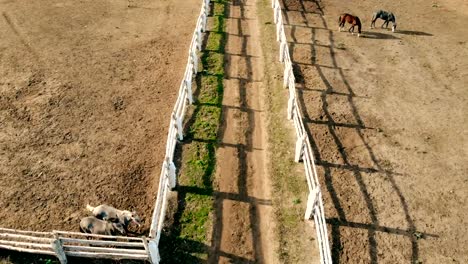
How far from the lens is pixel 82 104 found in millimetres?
15461

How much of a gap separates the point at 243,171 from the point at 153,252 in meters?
4.37

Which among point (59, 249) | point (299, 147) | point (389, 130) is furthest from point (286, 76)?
point (59, 249)

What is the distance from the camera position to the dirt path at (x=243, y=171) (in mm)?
10344

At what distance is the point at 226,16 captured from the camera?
939 inches

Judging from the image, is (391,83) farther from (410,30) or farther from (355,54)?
(410,30)

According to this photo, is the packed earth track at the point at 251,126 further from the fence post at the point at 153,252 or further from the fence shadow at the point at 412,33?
the fence post at the point at 153,252

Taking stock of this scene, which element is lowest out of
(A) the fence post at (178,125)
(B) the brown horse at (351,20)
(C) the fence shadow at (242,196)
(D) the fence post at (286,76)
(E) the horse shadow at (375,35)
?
(C) the fence shadow at (242,196)

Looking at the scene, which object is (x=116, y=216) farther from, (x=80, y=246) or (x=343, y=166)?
(x=343, y=166)

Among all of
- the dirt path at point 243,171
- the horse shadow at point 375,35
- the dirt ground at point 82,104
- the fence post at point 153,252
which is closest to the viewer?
the fence post at point 153,252

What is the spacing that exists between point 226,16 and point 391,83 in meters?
11.1

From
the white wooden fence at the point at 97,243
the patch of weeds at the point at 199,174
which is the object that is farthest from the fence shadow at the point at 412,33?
the white wooden fence at the point at 97,243

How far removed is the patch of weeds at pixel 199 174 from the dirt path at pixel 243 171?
1.01 ft

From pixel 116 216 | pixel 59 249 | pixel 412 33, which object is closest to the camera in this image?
pixel 59 249

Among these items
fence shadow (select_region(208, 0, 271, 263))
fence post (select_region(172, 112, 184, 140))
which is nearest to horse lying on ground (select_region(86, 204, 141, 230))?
fence shadow (select_region(208, 0, 271, 263))
